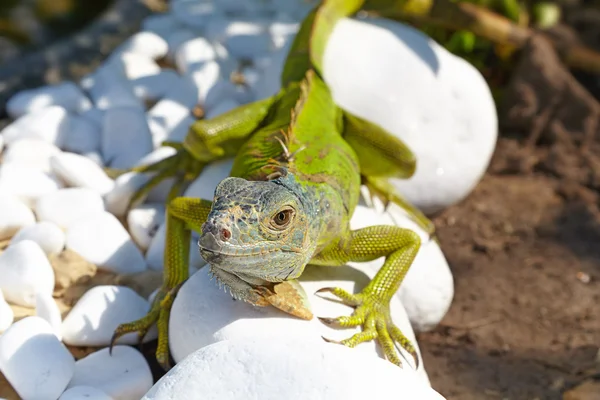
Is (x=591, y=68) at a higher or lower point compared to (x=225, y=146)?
lower

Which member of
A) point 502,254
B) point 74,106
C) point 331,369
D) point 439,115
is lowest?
point 502,254

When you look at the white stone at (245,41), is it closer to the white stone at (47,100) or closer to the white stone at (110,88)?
the white stone at (110,88)

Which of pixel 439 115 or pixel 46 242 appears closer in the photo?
pixel 46 242

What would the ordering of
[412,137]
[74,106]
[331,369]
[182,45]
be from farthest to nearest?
1. [182,45]
2. [74,106]
3. [412,137]
4. [331,369]

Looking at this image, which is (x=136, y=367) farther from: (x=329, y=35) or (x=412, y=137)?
(x=329, y=35)

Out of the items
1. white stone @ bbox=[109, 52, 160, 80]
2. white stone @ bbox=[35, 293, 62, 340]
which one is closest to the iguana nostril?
white stone @ bbox=[35, 293, 62, 340]

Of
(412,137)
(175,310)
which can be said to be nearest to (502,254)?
(412,137)

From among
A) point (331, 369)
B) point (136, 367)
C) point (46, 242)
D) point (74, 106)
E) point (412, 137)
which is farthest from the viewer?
point (74, 106)

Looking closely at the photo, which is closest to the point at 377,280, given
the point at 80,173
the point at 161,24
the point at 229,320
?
the point at 229,320
